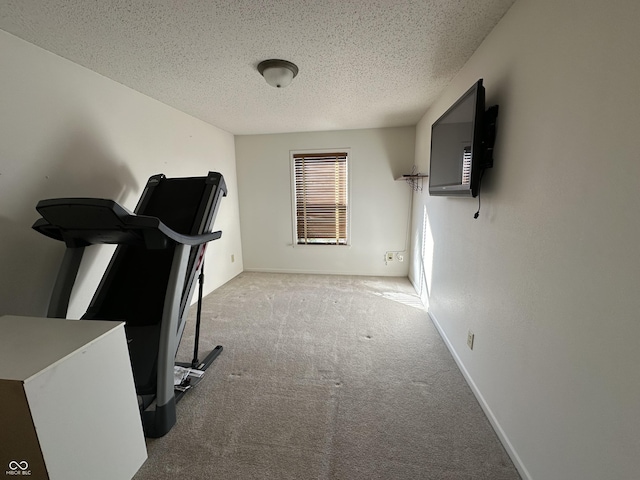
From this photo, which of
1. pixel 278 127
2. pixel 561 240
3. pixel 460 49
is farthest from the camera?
pixel 278 127

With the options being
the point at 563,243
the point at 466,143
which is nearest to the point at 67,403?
the point at 563,243

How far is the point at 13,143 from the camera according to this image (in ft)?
5.12

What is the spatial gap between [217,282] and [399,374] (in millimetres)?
2775

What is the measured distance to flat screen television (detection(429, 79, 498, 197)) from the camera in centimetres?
151

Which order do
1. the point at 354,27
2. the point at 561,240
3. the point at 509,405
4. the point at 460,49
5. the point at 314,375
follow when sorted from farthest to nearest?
the point at 314,375 < the point at 460,49 < the point at 354,27 < the point at 509,405 < the point at 561,240

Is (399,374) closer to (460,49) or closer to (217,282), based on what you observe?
(460,49)

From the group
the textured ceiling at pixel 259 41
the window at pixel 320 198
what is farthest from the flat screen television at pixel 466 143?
the window at pixel 320 198

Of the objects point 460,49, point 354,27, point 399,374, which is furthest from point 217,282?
point 460,49

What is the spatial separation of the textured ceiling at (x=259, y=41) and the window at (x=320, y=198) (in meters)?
1.45

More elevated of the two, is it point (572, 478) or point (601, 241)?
point (601, 241)

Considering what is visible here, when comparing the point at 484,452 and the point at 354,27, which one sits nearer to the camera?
the point at 484,452

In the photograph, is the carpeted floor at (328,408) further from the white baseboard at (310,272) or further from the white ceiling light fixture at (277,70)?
the white ceiling light fixture at (277,70)

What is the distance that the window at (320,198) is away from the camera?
407cm

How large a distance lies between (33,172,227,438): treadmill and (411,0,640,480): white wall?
1.78 m
